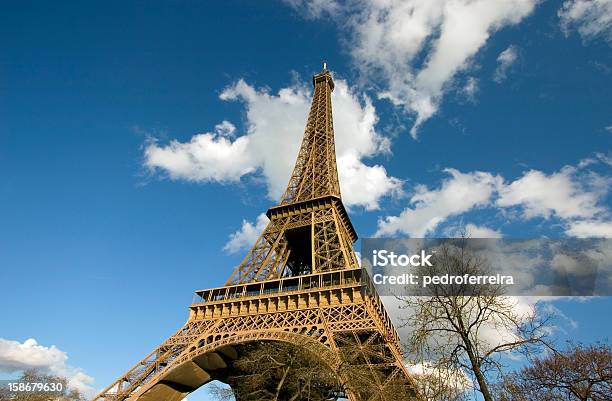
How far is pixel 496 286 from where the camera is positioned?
9969mm

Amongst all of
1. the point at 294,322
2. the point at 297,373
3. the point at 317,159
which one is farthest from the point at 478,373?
the point at 317,159

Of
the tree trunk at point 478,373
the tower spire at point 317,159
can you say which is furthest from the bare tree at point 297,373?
the tower spire at point 317,159

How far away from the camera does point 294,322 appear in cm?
2262

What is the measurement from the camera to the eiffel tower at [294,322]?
1855 cm

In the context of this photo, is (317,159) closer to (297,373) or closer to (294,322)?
(294,322)

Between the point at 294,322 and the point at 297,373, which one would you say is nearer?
the point at 297,373

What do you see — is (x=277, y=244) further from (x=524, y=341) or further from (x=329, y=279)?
(x=524, y=341)

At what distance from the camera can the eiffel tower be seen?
60.8 ft

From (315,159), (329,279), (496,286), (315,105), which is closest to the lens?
(496,286)

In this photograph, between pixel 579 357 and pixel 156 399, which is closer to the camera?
pixel 579 357

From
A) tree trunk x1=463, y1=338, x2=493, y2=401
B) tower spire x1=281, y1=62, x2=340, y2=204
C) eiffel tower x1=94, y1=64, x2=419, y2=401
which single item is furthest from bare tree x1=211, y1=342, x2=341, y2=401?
tower spire x1=281, y1=62, x2=340, y2=204

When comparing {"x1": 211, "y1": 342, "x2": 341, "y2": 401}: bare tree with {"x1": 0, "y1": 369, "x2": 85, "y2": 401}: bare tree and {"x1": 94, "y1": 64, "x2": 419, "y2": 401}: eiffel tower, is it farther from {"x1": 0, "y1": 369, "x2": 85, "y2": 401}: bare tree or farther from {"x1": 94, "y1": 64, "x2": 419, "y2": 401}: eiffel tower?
{"x1": 0, "y1": 369, "x2": 85, "y2": 401}: bare tree

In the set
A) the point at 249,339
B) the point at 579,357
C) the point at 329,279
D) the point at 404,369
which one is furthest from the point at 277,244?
the point at 579,357

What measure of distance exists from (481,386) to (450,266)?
9.56 feet
